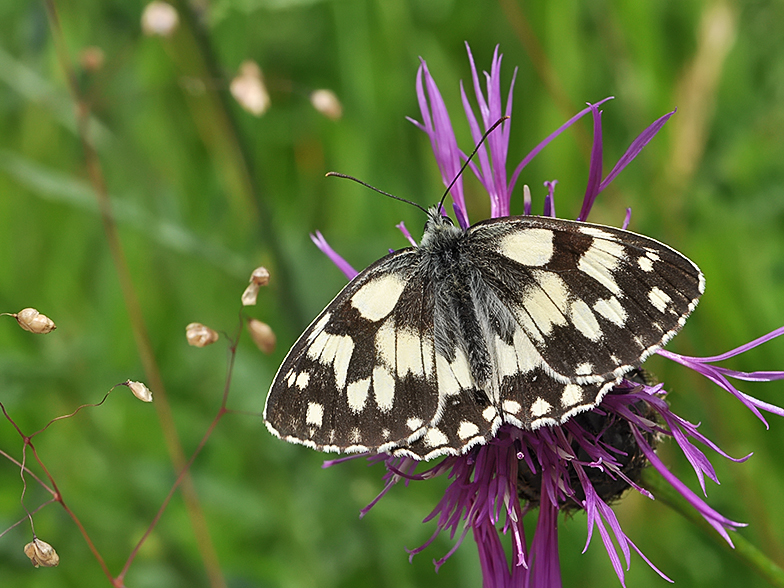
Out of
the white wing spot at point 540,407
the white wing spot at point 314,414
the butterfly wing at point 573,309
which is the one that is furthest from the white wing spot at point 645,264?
the white wing spot at point 314,414

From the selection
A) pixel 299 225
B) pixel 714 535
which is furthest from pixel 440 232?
pixel 299 225

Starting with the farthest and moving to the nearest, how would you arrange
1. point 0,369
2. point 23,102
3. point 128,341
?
point 23,102, point 128,341, point 0,369

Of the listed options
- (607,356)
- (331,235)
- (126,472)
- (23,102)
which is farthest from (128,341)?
(607,356)

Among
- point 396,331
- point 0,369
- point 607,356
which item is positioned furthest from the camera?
point 0,369

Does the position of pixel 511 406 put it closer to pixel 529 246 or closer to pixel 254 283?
pixel 529 246

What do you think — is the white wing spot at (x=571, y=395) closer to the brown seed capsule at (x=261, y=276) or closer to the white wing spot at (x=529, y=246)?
the white wing spot at (x=529, y=246)

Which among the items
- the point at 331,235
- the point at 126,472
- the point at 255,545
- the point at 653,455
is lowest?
the point at 255,545

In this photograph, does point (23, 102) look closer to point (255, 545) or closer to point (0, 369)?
point (0, 369)

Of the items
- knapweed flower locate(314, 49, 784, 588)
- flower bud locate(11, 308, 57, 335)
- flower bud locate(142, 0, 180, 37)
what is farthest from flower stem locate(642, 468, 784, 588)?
flower bud locate(142, 0, 180, 37)
